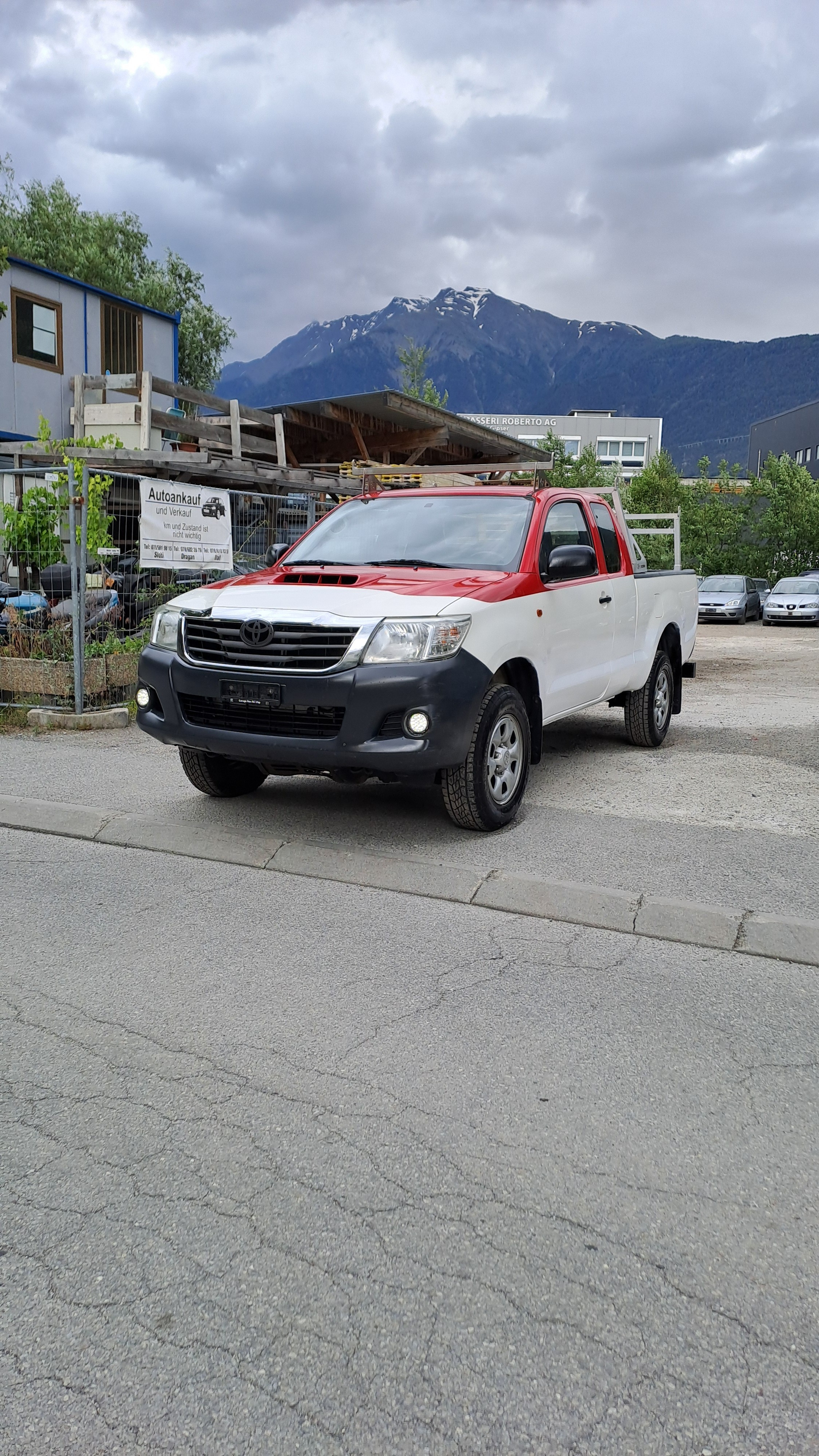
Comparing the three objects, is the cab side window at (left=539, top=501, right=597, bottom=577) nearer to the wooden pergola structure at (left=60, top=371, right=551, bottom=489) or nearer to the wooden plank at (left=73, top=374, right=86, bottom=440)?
the wooden pergola structure at (left=60, top=371, right=551, bottom=489)

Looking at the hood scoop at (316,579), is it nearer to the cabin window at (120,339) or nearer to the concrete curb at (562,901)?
the concrete curb at (562,901)

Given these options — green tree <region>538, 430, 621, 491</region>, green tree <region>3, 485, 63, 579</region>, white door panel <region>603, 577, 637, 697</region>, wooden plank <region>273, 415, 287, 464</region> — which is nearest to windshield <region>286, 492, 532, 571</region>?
white door panel <region>603, 577, 637, 697</region>

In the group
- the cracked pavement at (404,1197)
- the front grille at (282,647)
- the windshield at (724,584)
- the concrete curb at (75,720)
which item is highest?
the windshield at (724,584)

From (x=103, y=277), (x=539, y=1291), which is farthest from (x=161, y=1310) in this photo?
(x=103, y=277)

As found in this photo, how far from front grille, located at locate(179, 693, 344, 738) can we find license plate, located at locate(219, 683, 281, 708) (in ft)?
0.07

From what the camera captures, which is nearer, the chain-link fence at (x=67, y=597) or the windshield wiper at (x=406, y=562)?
the windshield wiper at (x=406, y=562)

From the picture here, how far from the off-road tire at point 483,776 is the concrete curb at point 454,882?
1.60 feet

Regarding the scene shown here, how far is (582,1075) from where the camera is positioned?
10.8 feet

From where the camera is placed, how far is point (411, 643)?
5406mm

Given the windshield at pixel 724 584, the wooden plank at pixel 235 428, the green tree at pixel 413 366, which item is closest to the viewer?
the wooden plank at pixel 235 428

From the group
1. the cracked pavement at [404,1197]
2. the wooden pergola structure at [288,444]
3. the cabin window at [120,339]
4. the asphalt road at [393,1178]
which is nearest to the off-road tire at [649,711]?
the wooden pergola structure at [288,444]

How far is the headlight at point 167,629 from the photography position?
6.06 meters

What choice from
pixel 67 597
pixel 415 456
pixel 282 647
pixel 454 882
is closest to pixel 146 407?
Result: pixel 67 597

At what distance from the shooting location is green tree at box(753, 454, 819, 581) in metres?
46.2
